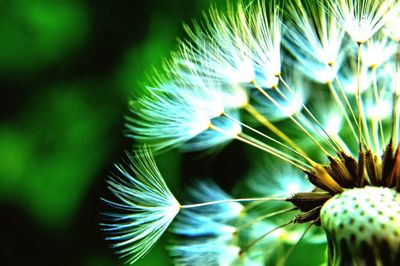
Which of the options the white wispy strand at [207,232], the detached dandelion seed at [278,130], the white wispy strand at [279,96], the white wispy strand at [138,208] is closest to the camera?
the detached dandelion seed at [278,130]

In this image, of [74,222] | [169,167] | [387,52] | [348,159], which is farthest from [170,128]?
[74,222]

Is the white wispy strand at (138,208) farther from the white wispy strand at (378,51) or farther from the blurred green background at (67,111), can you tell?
the blurred green background at (67,111)

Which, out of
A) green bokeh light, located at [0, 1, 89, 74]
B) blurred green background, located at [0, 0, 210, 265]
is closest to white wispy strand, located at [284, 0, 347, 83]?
blurred green background, located at [0, 0, 210, 265]

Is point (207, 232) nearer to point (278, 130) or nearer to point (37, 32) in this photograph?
point (278, 130)

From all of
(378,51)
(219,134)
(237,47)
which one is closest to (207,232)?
(219,134)

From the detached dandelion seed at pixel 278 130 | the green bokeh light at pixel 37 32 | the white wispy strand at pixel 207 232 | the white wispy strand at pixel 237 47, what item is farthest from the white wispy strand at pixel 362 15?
the green bokeh light at pixel 37 32

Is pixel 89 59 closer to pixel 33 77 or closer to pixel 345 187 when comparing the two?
pixel 33 77

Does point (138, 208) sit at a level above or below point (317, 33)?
below

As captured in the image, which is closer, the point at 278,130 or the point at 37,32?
the point at 278,130
